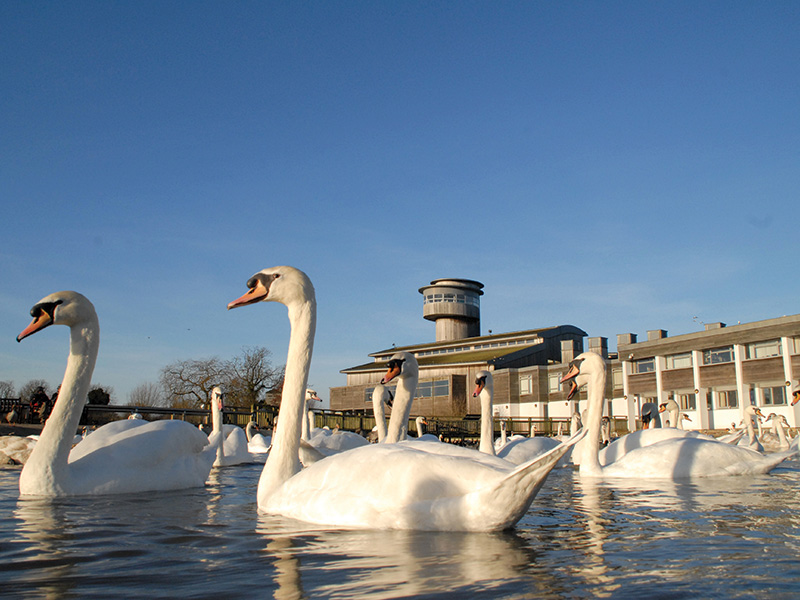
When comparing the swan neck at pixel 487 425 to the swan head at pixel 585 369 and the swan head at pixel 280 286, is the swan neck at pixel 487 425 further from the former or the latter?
the swan head at pixel 280 286

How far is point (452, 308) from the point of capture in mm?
80750

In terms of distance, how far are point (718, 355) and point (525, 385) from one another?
1738cm

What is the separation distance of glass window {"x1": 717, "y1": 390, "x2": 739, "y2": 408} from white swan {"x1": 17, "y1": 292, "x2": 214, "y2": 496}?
37210 millimetres

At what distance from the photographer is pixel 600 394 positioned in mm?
11352

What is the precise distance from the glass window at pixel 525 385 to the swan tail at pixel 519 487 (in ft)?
165

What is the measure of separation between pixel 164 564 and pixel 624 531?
3072 mm

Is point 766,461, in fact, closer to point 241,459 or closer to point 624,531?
point 624,531

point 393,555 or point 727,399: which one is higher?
point 727,399

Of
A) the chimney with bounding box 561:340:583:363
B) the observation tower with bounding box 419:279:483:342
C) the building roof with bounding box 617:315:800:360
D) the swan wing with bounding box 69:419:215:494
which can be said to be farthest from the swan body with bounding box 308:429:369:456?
the observation tower with bounding box 419:279:483:342

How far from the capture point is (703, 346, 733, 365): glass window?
38.8 m

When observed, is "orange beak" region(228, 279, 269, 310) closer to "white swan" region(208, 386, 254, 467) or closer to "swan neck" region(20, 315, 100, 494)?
"swan neck" region(20, 315, 100, 494)

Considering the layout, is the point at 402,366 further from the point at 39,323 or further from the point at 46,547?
the point at 46,547

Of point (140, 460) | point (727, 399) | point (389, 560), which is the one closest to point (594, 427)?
point (140, 460)

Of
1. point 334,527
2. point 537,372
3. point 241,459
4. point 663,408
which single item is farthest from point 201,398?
point 334,527
